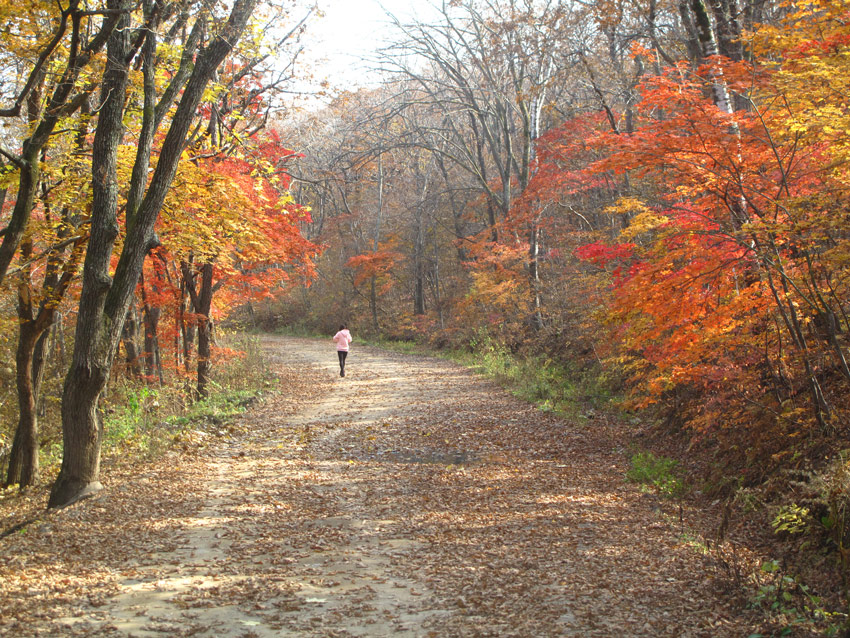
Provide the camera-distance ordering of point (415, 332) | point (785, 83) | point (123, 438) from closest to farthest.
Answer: point (785, 83)
point (123, 438)
point (415, 332)

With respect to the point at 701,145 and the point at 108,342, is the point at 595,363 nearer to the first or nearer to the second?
the point at 701,145

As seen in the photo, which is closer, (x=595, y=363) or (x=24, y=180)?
(x=24, y=180)

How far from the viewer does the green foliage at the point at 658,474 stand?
287 inches

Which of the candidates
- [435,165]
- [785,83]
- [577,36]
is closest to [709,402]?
[785,83]

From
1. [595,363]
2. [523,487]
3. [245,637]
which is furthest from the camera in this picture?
[595,363]

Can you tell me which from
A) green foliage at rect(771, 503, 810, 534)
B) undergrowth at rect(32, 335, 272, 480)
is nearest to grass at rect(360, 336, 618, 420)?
undergrowth at rect(32, 335, 272, 480)

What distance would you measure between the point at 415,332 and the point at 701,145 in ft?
76.8

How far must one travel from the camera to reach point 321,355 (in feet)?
82.8

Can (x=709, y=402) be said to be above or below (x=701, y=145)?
below

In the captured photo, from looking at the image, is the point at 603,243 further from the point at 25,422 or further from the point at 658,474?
the point at 25,422

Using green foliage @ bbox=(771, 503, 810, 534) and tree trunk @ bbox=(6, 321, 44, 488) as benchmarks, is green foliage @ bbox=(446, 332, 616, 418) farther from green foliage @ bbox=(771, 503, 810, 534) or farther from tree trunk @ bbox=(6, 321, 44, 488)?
tree trunk @ bbox=(6, 321, 44, 488)

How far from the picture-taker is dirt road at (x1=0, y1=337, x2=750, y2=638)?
4250mm

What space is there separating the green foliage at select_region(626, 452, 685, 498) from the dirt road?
239 millimetres

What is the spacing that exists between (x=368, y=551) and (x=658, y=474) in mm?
4105
